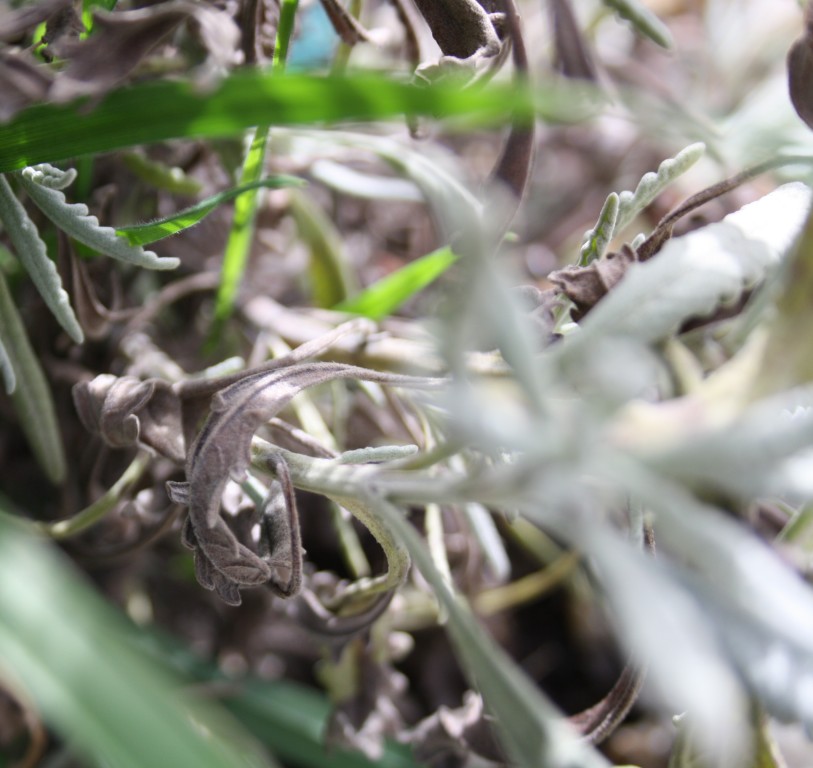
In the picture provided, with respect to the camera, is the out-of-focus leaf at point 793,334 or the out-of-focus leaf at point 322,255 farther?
the out-of-focus leaf at point 322,255

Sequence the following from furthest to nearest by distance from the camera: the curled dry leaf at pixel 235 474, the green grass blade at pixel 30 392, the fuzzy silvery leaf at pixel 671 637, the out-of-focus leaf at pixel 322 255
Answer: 1. the out-of-focus leaf at pixel 322 255
2. the green grass blade at pixel 30 392
3. the curled dry leaf at pixel 235 474
4. the fuzzy silvery leaf at pixel 671 637

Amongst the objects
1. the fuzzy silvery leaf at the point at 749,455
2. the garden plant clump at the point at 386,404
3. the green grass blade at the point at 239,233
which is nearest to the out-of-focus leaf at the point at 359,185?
the garden plant clump at the point at 386,404

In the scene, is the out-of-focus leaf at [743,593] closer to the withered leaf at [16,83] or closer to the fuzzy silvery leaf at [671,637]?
the fuzzy silvery leaf at [671,637]

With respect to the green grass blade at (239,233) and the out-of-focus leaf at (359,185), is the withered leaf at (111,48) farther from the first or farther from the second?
the out-of-focus leaf at (359,185)

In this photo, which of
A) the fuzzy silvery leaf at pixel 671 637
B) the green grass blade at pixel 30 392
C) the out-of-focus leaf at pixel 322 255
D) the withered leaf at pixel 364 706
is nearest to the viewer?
the fuzzy silvery leaf at pixel 671 637

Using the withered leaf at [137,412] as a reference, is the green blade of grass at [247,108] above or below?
above

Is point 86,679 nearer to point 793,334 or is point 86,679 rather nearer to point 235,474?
point 235,474

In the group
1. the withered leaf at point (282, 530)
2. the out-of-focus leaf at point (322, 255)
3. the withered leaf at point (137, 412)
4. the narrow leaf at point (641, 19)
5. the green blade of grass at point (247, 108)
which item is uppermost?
the green blade of grass at point (247, 108)

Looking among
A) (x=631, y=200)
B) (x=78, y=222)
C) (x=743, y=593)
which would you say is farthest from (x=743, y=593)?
(x=78, y=222)
